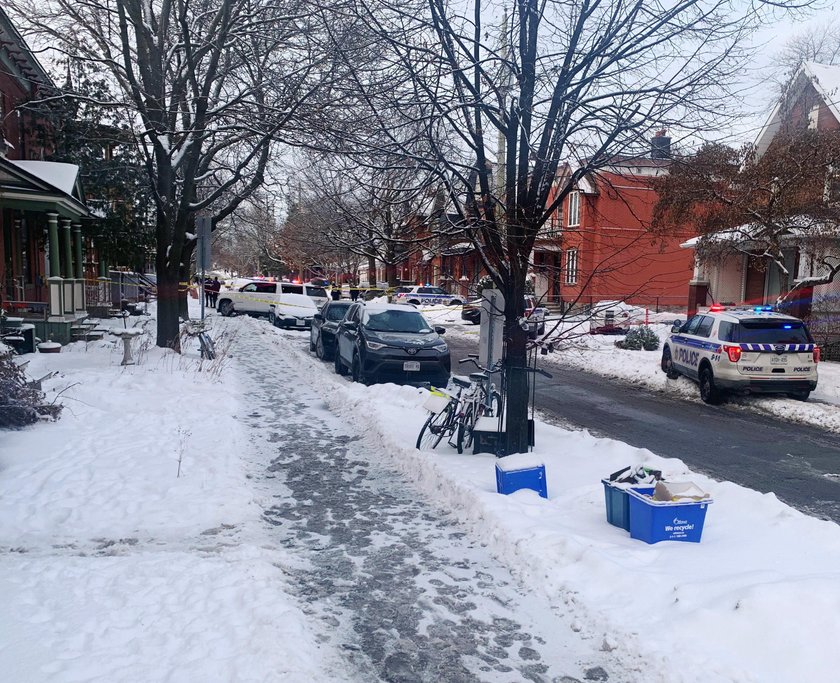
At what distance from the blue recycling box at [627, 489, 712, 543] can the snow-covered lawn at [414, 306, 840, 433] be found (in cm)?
213

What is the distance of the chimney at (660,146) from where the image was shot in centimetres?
729

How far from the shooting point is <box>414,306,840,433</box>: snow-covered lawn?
11586 millimetres

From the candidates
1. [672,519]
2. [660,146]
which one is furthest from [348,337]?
[672,519]

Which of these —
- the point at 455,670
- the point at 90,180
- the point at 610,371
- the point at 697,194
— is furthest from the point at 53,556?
the point at 90,180

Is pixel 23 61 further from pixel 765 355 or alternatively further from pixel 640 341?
pixel 765 355

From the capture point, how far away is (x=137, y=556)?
506 centimetres

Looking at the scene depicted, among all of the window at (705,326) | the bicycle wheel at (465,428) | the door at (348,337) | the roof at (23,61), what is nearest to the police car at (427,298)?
the roof at (23,61)

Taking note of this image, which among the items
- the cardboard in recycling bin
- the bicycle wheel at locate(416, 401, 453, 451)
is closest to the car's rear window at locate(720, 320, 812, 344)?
the bicycle wheel at locate(416, 401, 453, 451)

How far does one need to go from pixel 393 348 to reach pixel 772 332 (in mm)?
7144

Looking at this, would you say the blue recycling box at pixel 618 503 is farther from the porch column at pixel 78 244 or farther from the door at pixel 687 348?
the porch column at pixel 78 244

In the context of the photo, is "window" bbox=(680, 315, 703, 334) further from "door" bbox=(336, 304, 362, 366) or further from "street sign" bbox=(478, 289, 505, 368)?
"street sign" bbox=(478, 289, 505, 368)

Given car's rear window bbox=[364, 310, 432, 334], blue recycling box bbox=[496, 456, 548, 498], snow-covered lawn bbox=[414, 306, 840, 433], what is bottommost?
snow-covered lawn bbox=[414, 306, 840, 433]

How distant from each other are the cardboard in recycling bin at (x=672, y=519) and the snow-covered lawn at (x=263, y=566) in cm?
9

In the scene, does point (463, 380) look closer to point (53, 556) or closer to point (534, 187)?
point (534, 187)
